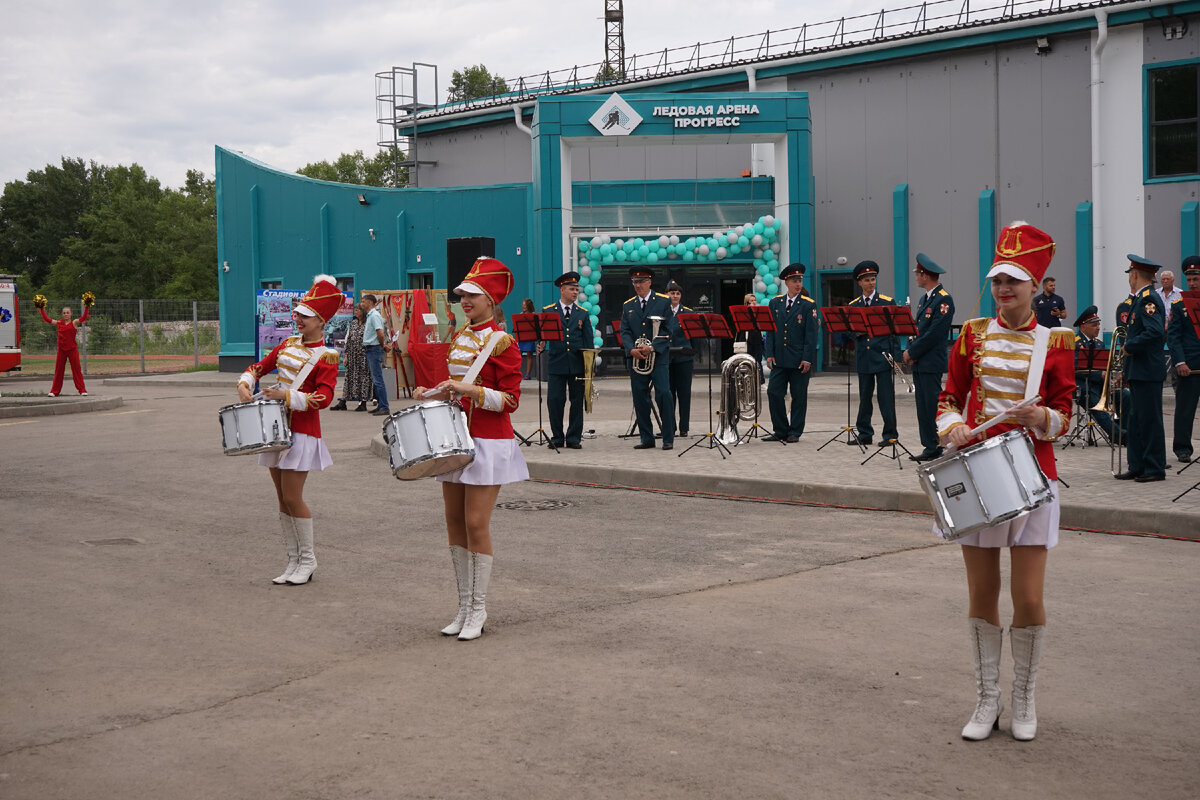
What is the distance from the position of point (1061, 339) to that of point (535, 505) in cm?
696

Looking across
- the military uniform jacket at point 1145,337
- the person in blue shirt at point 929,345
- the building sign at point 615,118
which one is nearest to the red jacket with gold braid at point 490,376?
the person in blue shirt at point 929,345

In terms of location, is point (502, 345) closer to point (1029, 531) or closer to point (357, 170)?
point (1029, 531)

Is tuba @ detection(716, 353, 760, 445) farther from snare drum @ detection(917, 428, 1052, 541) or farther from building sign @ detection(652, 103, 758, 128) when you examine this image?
building sign @ detection(652, 103, 758, 128)

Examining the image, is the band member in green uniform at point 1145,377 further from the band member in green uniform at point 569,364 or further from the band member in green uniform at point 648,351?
the band member in green uniform at point 569,364

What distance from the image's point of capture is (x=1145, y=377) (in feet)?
37.8

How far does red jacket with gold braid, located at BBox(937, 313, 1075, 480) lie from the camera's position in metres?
4.93

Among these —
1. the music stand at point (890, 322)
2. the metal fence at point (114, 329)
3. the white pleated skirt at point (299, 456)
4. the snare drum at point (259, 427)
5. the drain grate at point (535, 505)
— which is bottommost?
the drain grate at point (535, 505)

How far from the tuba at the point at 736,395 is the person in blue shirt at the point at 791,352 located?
1.14 feet

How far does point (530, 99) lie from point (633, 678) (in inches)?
1392

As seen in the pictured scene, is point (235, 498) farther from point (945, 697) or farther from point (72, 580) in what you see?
point (945, 697)

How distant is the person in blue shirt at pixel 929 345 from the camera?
41.7 ft

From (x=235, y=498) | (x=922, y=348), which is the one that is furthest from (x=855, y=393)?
(x=235, y=498)

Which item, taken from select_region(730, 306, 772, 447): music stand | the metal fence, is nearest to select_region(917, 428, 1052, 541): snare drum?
select_region(730, 306, 772, 447): music stand

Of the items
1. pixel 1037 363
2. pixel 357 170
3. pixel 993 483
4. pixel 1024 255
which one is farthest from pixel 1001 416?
pixel 357 170
